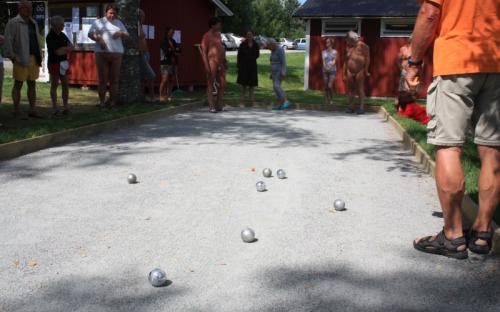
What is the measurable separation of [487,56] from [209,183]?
11.0 ft

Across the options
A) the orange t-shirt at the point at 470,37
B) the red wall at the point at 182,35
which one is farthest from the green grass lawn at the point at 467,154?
the red wall at the point at 182,35

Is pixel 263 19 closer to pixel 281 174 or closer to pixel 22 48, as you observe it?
pixel 22 48

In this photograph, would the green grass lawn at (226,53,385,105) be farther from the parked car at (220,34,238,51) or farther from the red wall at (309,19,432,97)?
the parked car at (220,34,238,51)

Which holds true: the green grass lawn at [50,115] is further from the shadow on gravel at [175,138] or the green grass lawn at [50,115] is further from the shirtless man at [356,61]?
the shirtless man at [356,61]

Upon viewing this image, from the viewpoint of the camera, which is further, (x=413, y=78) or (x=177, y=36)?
(x=177, y=36)

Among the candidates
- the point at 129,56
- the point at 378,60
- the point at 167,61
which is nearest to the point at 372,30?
the point at 378,60

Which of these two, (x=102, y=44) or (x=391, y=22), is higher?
(x=391, y=22)

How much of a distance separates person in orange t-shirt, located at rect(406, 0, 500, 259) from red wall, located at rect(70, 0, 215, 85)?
50.2 ft

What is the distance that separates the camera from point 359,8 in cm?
2077

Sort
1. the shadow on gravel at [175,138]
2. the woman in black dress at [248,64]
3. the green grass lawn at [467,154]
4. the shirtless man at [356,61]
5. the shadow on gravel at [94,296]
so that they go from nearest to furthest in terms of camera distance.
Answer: the shadow on gravel at [94,296]
the green grass lawn at [467,154]
the shadow on gravel at [175,138]
the shirtless man at [356,61]
the woman in black dress at [248,64]

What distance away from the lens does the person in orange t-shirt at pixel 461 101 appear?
391 centimetres

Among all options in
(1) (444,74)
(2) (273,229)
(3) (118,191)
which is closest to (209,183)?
(3) (118,191)

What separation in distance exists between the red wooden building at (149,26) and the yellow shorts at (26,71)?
8.47 metres

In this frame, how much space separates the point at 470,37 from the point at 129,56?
10.2 m
